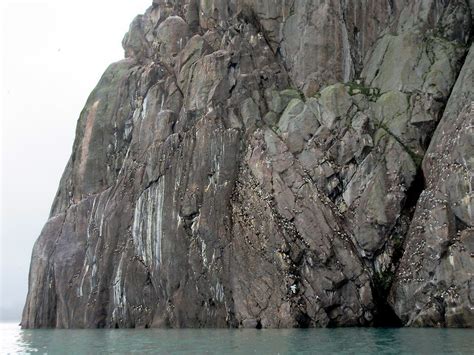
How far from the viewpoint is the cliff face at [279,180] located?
61125 millimetres

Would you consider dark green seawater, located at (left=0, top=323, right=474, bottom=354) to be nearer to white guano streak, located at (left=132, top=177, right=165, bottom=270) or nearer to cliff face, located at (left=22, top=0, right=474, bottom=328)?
cliff face, located at (left=22, top=0, right=474, bottom=328)

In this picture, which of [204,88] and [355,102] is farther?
[204,88]

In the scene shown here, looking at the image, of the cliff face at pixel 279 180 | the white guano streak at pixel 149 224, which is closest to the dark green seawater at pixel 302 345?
the cliff face at pixel 279 180

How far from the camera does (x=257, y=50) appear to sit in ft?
273

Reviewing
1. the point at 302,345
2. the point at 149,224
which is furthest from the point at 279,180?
the point at 302,345

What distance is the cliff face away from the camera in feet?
201

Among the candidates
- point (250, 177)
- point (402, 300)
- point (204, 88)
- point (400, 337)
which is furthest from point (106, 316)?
point (400, 337)

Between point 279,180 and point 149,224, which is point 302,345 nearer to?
point 279,180

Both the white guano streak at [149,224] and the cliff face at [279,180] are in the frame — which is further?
the white guano streak at [149,224]

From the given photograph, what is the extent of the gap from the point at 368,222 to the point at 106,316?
3771 cm

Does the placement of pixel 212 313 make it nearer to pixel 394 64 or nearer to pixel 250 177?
pixel 250 177

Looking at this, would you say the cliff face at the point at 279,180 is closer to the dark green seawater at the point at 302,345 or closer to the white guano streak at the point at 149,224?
the white guano streak at the point at 149,224

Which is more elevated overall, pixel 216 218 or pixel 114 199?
pixel 114 199

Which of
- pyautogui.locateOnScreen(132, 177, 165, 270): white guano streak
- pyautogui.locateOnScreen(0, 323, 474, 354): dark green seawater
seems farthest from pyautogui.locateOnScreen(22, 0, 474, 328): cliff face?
pyautogui.locateOnScreen(0, 323, 474, 354): dark green seawater
